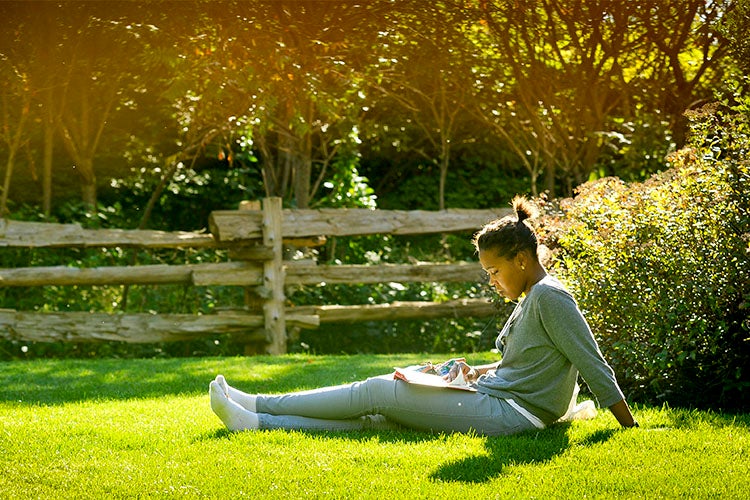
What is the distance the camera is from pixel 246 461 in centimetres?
423

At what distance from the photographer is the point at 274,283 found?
10500mm

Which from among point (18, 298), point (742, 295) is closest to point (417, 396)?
point (742, 295)

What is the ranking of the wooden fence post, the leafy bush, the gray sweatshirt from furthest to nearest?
the wooden fence post → the leafy bush → the gray sweatshirt

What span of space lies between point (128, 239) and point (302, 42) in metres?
2.79

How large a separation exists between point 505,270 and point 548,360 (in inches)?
19.2

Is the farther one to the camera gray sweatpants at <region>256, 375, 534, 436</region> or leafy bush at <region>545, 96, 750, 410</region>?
leafy bush at <region>545, 96, 750, 410</region>

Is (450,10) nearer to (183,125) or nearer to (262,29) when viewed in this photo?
(262,29)

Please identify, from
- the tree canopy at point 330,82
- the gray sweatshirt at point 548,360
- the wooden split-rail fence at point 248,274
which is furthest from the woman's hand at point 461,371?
the wooden split-rail fence at point 248,274

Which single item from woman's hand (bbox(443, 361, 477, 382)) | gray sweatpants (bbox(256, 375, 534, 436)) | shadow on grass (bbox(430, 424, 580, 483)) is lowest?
shadow on grass (bbox(430, 424, 580, 483))

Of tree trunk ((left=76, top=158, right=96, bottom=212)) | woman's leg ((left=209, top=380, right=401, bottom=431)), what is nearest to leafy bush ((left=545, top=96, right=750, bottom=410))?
Result: woman's leg ((left=209, top=380, right=401, bottom=431))

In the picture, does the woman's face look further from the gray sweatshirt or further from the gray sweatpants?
the gray sweatpants

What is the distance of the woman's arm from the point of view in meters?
4.62

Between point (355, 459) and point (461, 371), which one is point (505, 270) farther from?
point (355, 459)

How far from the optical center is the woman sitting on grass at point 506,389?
4.61 m
